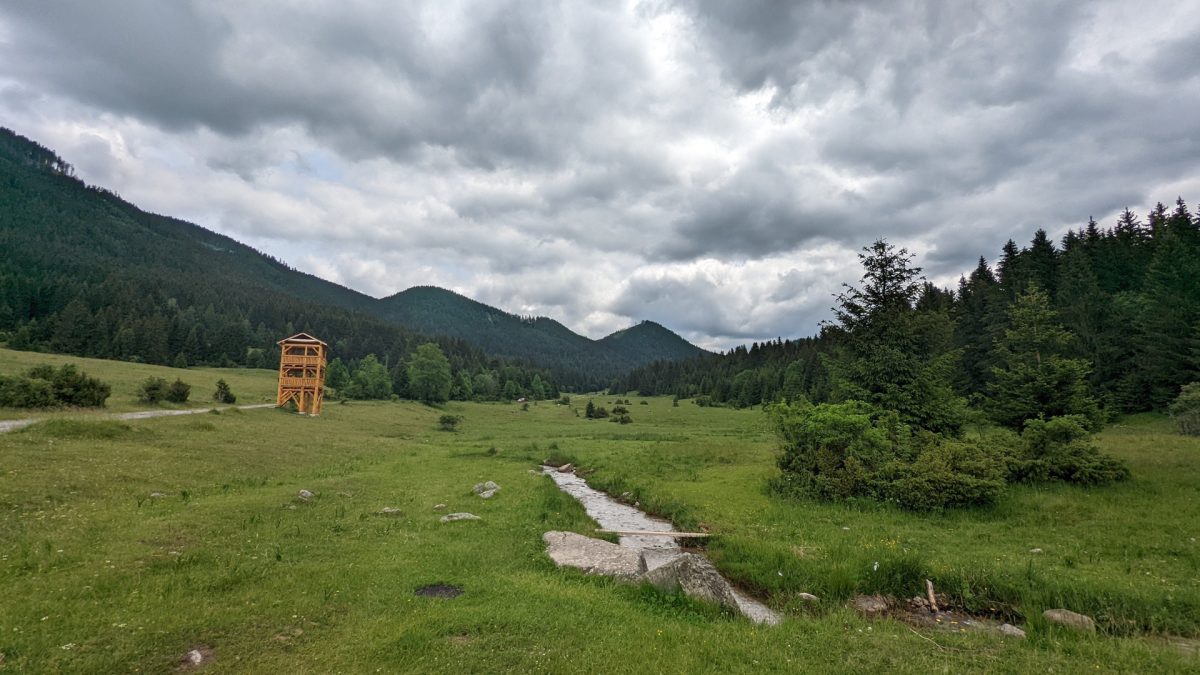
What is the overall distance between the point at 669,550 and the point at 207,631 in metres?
12.7

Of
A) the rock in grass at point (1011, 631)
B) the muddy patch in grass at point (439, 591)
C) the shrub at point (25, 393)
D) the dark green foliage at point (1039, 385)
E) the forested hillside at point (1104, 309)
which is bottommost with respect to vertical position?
the muddy patch in grass at point (439, 591)

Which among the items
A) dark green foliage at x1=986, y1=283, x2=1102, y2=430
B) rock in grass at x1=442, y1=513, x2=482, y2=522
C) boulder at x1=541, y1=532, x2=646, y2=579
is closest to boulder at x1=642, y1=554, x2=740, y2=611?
boulder at x1=541, y1=532, x2=646, y2=579

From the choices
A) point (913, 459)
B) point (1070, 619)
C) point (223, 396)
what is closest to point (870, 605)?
point (1070, 619)

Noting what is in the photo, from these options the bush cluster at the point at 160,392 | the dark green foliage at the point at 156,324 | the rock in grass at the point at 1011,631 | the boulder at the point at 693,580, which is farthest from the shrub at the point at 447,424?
the rock in grass at the point at 1011,631

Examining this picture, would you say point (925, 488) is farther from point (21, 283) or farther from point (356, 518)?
point (21, 283)

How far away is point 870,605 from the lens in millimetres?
12789

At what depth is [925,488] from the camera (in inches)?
834

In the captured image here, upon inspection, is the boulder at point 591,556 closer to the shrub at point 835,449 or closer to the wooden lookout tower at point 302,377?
the shrub at point 835,449

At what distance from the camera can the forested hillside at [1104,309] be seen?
2094 inches

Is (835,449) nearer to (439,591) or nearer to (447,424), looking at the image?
(439,591)

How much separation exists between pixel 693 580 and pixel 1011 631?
21.2 ft

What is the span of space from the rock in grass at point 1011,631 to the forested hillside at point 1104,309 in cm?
2147

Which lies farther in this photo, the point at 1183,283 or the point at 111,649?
the point at 1183,283

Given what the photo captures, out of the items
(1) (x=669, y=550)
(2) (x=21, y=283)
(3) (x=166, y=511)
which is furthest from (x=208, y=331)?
(1) (x=669, y=550)
